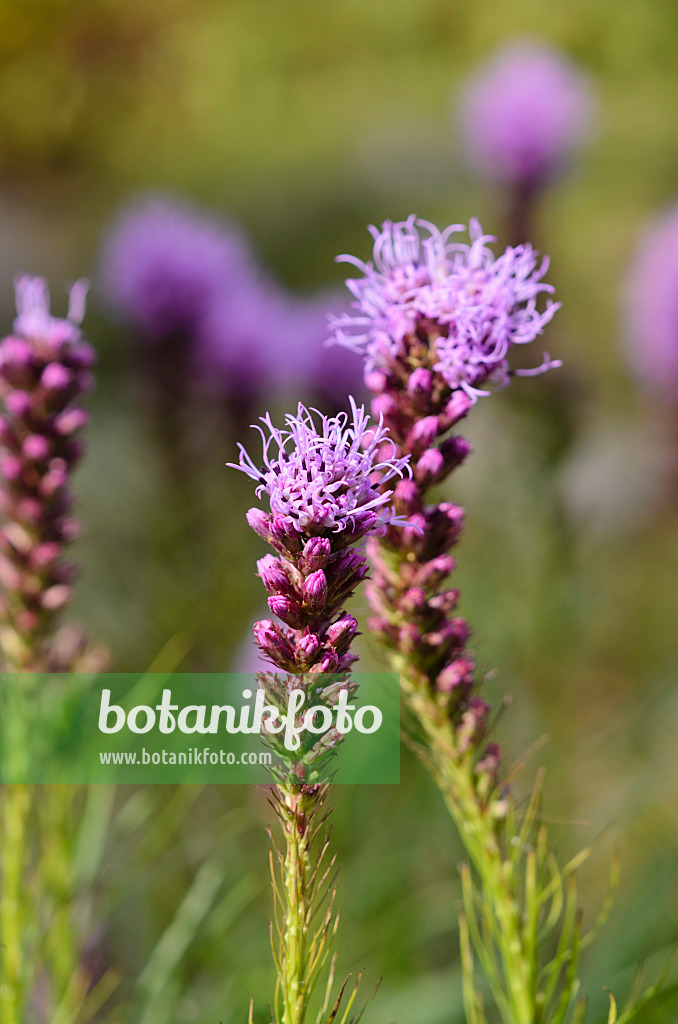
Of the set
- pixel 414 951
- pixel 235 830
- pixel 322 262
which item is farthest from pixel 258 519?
pixel 322 262

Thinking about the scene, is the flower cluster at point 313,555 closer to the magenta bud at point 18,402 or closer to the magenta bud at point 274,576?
the magenta bud at point 274,576

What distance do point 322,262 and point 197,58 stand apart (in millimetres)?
2548

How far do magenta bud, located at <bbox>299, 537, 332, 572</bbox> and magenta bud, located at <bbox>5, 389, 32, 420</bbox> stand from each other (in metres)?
0.54

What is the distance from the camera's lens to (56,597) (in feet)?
3.34

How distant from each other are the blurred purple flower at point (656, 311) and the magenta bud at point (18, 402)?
7.16ft

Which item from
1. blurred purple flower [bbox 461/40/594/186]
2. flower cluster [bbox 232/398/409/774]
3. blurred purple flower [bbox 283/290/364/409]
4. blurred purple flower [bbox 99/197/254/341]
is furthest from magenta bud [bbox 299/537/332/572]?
blurred purple flower [bbox 461/40/594/186]

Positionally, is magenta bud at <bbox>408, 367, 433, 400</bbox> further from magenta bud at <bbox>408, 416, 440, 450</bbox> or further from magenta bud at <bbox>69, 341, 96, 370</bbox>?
magenta bud at <bbox>69, 341, 96, 370</bbox>

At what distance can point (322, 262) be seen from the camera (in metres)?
4.93

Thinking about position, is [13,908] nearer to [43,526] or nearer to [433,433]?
[43,526]

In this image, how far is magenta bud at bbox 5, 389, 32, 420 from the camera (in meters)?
1.00

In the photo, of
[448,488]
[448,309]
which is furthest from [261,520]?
[448,488]

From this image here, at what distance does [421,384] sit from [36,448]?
501 millimetres

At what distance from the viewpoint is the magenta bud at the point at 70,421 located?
1001 mm

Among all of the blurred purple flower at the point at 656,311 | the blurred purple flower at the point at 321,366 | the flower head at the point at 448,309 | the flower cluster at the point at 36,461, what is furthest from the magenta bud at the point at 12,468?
the blurred purple flower at the point at 656,311
